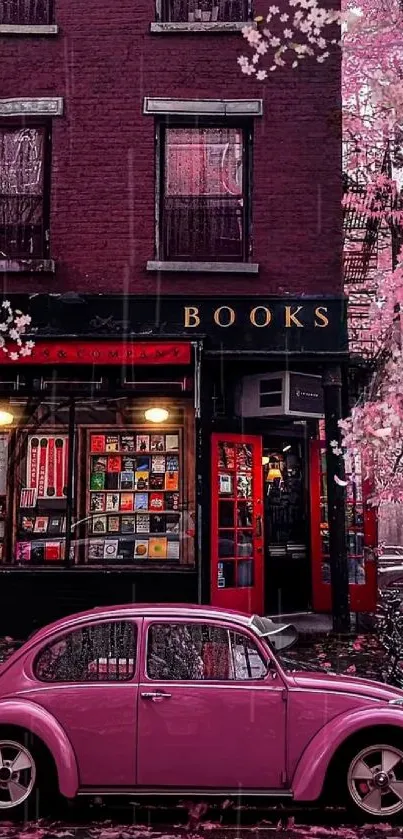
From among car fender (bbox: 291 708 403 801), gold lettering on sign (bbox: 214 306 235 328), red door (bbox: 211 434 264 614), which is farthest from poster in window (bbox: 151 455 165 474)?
car fender (bbox: 291 708 403 801)

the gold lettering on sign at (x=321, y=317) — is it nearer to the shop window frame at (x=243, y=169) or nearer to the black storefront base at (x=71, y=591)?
the shop window frame at (x=243, y=169)

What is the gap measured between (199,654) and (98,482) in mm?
6433

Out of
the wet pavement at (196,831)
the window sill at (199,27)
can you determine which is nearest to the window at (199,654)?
the wet pavement at (196,831)

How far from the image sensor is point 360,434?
12.8m

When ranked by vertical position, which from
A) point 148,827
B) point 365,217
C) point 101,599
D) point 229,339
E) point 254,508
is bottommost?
point 148,827

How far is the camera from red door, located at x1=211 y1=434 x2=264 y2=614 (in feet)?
40.2

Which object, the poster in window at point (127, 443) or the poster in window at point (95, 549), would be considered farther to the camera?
the poster in window at point (127, 443)

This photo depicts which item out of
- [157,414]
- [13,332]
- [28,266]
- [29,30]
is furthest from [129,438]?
[29,30]

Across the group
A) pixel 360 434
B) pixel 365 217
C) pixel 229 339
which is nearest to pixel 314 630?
pixel 360 434

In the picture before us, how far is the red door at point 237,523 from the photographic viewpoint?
40.2ft

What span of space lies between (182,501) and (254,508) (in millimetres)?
1488

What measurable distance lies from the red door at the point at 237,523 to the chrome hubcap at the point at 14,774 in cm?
643

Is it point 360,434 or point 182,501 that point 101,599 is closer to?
point 182,501

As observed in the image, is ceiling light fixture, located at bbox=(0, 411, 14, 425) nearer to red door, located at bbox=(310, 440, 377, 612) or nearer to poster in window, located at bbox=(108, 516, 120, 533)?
poster in window, located at bbox=(108, 516, 120, 533)
